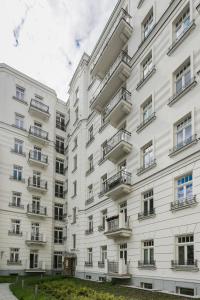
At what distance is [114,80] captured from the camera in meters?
26.0

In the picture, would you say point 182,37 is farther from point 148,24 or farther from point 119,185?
point 119,185

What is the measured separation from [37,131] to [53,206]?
374 inches

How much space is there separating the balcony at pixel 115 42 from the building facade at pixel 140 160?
90mm

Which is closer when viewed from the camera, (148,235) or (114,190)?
(148,235)

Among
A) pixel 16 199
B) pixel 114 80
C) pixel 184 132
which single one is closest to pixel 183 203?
pixel 184 132

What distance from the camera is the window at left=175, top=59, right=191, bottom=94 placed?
58.9 feet

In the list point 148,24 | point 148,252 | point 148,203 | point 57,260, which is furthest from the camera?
point 57,260

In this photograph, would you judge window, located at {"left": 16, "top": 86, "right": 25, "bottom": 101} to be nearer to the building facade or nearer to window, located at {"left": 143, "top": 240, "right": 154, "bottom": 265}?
the building facade

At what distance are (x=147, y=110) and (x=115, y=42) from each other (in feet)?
26.1

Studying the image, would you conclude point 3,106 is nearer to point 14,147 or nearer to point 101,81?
point 14,147

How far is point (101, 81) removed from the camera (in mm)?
31469

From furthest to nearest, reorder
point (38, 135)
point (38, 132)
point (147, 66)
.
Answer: point (38, 132) < point (38, 135) < point (147, 66)

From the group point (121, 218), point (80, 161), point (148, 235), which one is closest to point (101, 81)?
point (80, 161)

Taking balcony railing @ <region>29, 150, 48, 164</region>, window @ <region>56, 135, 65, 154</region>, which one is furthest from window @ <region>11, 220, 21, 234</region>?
window @ <region>56, 135, 65, 154</region>
